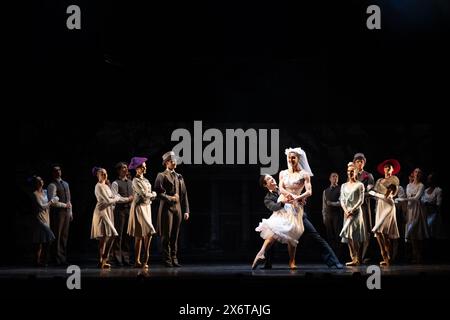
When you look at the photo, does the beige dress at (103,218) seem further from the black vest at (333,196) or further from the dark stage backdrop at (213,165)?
the dark stage backdrop at (213,165)

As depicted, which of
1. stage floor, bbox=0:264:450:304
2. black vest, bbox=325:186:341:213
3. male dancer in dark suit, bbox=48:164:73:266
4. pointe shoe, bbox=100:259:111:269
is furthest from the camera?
black vest, bbox=325:186:341:213

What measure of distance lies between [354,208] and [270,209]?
1.45 meters

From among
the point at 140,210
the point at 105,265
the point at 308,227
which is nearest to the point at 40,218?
the point at 105,265

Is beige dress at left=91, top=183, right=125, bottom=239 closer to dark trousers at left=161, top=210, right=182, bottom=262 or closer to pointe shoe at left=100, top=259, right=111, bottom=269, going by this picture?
pointe shoe at left=100, top=259, right=111, bottom=269

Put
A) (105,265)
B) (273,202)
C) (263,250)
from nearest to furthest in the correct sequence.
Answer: (263,250)
(273,202)
(105,265)

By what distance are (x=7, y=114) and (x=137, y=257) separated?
3.04m

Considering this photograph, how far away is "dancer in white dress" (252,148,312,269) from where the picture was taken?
11258 mm

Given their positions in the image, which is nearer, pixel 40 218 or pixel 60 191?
pixel 40 218

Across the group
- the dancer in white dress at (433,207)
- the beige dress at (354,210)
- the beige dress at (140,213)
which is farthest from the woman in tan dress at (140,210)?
the dancer in white dress at (433,207)

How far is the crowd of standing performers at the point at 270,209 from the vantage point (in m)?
11.4

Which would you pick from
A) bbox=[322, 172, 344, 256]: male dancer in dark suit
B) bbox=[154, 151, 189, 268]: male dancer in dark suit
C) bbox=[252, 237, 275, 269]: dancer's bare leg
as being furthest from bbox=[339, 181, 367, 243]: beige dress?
bbox=[154, 151, 189, 268]: male dancer in dark suit

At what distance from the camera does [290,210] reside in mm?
11383

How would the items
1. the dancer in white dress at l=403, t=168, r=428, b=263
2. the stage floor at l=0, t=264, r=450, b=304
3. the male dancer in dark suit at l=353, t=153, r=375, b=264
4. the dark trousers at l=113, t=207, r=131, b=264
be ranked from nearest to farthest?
the stage floor at l=0, t=264, r=450, b=304
the male dancer in dark suit at l=353, t=153, r=375, b=264
the dark trousers at l=113, t=207, r=131, b=264
the dancer in white dress at l=403, t=168, r=428, b=263

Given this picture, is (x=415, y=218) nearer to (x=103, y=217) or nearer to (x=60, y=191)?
(x=103, y=217)
